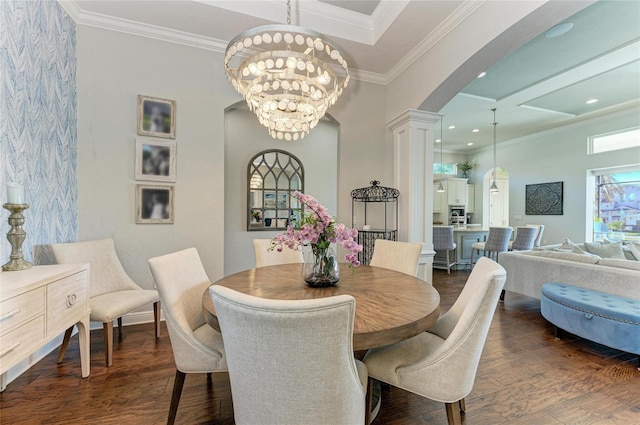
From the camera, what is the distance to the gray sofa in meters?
2.58

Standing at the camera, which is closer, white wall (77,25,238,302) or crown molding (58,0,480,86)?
crown molding (58,0,480,86)

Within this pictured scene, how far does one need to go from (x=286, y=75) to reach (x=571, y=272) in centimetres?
348

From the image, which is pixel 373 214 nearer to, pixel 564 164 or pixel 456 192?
pixel 456 192

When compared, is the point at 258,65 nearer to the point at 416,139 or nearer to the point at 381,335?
the point at 381,335

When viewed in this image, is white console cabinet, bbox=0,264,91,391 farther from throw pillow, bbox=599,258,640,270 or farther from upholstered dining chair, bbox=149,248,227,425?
throw pillow, bbox=599,258,640,270

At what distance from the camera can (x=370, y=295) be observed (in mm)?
1544

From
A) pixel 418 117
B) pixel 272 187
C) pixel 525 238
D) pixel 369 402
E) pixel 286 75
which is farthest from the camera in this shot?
pixel 525 238

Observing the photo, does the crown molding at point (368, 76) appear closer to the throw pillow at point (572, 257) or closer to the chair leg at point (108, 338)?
the throw pillow at point (572, 257)

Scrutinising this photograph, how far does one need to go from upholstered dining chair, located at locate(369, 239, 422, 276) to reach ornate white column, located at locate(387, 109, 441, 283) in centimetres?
91

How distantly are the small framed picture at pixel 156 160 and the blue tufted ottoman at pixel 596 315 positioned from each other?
4.05 metres

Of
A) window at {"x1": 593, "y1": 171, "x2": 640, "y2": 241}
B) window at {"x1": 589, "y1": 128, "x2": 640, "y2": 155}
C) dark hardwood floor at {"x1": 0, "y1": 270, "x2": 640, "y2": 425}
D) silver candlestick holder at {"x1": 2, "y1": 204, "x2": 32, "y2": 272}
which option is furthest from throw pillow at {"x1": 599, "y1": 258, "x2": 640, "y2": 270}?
silver candlestick holder at {"x1": 2, "y1": 204, "x2": 32, "y2": 272}

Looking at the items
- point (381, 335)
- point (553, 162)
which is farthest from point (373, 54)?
point (553, 162)

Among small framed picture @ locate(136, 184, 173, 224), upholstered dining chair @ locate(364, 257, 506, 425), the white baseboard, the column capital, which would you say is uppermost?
the column capital

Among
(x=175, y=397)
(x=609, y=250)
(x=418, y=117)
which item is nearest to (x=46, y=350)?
(x=175, y=397)
